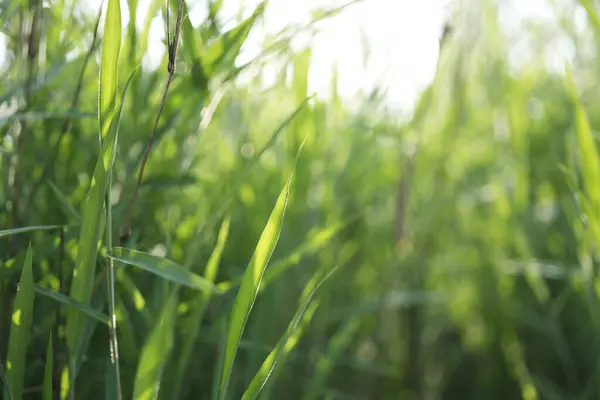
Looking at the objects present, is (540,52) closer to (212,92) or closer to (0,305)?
(212,92)

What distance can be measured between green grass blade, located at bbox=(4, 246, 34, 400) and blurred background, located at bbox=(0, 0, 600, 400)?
55 millimetres

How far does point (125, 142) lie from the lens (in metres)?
0.60

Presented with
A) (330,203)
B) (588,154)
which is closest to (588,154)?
(588,154)

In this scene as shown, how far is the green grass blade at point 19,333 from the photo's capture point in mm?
408

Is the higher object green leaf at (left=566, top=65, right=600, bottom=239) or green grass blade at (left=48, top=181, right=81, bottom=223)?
green grass blade at (left=48, top=181, right=81, bottom=223)

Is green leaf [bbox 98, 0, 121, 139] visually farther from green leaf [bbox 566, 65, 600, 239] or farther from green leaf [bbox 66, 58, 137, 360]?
green leaf [bbox 566, 65, 600, 239]

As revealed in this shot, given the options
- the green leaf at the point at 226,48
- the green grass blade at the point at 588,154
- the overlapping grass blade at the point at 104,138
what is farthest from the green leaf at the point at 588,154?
the overlapping grass blade at the point at 104,138

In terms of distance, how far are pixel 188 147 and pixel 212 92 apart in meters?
0.09

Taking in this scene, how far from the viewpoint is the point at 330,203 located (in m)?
0.80

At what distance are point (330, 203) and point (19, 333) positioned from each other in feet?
1.49

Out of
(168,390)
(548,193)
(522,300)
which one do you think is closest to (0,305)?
(168,390)

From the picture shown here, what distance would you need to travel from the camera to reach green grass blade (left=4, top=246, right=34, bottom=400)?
41 centimetres

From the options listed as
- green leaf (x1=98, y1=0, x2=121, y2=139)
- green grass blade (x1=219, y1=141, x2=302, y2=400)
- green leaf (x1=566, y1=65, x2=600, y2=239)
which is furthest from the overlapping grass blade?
green leaf (x1=566, y1=65, x2=600, y2=239)

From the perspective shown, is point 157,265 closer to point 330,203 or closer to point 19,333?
point 19,333
